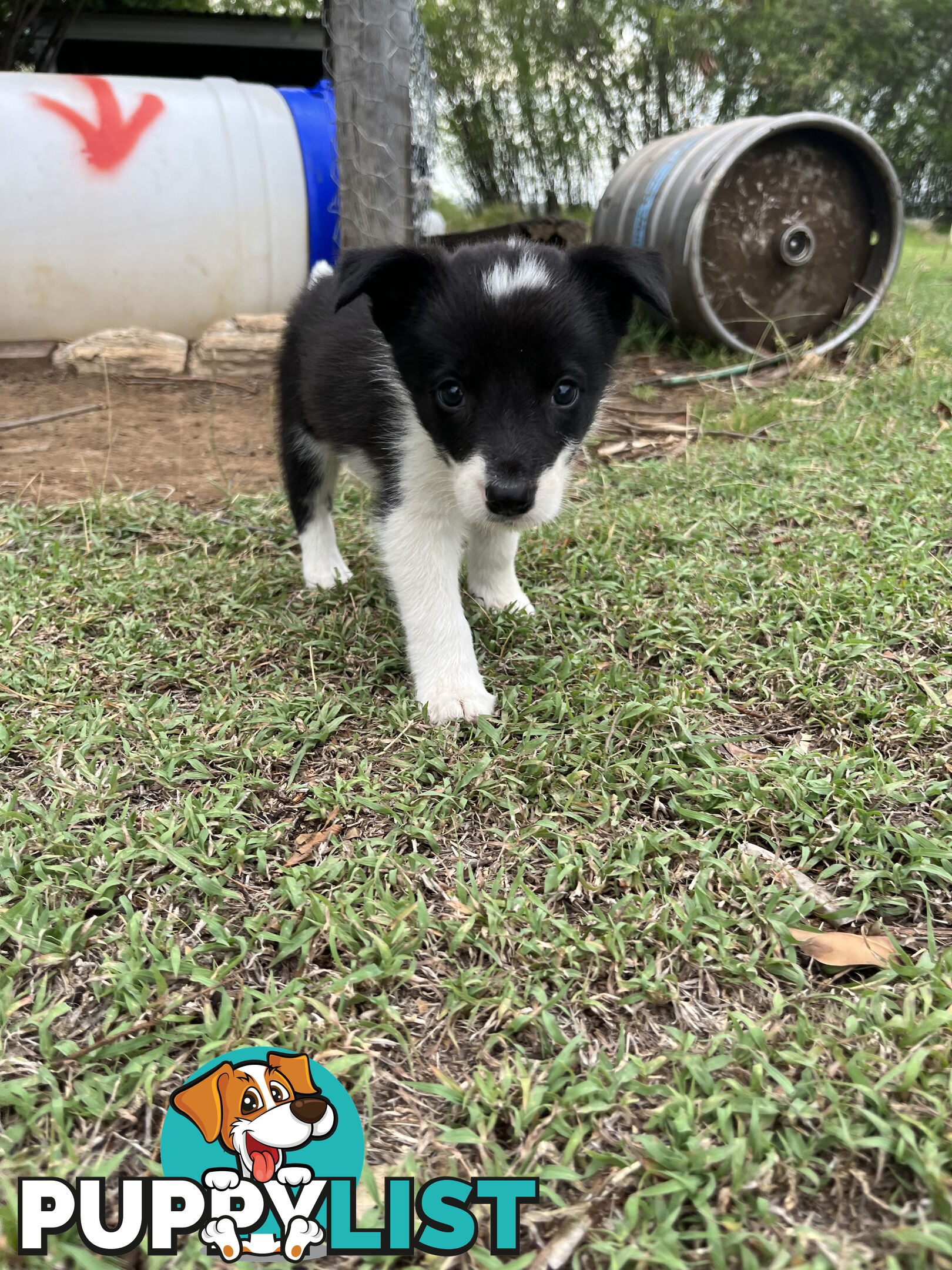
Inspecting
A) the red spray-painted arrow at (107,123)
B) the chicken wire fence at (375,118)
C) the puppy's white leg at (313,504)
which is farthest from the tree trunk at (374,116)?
Answer: the puppy's white leg at (313,504)

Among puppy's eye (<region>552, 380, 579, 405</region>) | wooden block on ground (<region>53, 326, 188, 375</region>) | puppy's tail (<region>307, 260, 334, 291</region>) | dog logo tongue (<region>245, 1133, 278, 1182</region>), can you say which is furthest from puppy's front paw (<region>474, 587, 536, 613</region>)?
wooden block on ground (<region>53, 326, 188, 375</region>)

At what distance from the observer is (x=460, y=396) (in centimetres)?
224

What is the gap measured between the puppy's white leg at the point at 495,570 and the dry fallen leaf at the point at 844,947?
58.2 inches

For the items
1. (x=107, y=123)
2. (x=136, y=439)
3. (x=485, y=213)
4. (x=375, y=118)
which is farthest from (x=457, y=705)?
(x=485, y=213)

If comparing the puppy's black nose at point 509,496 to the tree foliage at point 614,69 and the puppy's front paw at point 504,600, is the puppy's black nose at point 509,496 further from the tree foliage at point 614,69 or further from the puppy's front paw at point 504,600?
the tree foliage at point 614,69

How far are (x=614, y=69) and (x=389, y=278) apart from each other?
1091cm

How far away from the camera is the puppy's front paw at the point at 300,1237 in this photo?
3.93ft

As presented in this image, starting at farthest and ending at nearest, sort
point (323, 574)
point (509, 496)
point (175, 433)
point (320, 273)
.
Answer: point (175, 433) → point (320, 273) → point (323, 574) → point (509, 496)

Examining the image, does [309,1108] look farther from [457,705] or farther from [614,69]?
[614,69]

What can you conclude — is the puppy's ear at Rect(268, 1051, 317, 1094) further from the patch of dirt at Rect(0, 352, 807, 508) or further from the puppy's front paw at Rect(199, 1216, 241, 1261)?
the patch of dirt at Rect(0, 352, 807, 508)

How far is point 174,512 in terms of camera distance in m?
3.78

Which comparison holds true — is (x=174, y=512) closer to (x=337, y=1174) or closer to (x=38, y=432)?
(x=38, y=432)

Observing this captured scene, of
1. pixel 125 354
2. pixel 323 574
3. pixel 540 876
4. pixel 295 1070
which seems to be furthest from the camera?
pixel 125 354

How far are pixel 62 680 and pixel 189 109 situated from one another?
16.9 feet
